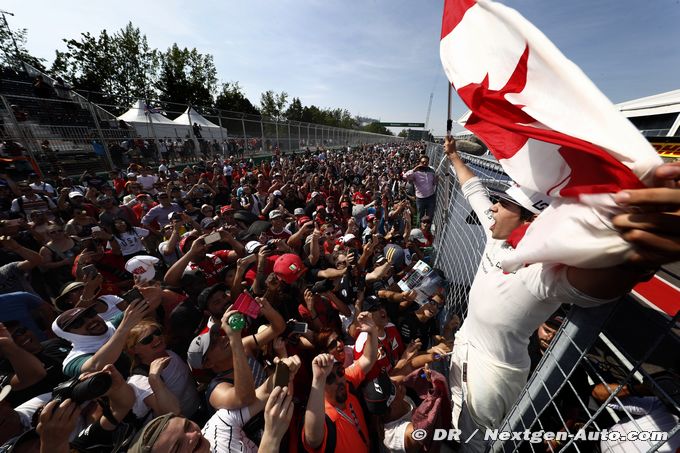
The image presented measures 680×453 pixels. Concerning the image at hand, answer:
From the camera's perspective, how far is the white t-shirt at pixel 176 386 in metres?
1.93

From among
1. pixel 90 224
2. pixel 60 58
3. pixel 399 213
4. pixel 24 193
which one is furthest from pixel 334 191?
pixel 60 58

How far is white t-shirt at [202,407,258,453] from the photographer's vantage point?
1666mm

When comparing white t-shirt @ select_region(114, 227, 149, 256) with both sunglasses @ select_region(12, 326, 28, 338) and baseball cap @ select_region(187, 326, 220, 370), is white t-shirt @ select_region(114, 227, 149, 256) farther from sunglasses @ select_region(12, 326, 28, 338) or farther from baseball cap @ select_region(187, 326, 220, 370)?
baseball cap @ select_region(187, 326, 220, 370)

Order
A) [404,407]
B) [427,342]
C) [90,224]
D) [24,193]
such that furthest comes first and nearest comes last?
[24,193] → [90,224] → [427,342] → [404,407]

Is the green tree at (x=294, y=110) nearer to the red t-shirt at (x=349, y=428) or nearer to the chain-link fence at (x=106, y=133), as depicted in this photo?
the chain-link fence at (x=106, y=133)

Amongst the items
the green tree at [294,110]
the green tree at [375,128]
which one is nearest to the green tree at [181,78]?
the green tree at [294,110]

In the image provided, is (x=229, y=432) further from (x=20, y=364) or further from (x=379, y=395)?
(x=20, y=364)

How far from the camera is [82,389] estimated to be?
147cm

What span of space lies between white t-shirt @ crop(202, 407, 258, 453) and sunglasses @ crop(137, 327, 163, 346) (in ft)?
3.03

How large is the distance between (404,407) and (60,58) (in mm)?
45383

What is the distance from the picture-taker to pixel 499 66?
1.48 m

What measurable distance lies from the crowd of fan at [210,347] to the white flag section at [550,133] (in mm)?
1509

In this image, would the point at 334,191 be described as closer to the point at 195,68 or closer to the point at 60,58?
the point at 195,68

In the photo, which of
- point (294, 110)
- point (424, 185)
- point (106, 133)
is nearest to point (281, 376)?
point (424, 185)
